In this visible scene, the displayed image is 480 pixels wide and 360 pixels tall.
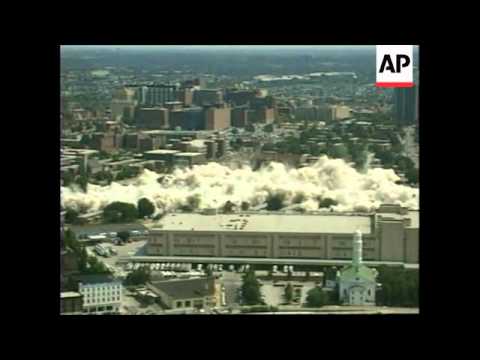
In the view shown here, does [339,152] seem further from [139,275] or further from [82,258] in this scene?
[82,258]

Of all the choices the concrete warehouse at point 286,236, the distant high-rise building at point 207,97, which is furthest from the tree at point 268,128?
the concrete warehouse at point 286,236

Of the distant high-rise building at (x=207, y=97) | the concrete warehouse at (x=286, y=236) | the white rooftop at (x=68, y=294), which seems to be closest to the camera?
the white rooftop at (x=68, y=294)

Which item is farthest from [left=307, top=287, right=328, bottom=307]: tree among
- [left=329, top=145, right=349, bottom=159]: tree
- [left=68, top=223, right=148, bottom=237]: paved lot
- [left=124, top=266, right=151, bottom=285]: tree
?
[left=68, top=223, right=148, bottom=237]: paved lot

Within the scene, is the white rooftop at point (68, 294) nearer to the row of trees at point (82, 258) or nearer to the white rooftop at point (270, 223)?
the row of trees at point (82, 258)

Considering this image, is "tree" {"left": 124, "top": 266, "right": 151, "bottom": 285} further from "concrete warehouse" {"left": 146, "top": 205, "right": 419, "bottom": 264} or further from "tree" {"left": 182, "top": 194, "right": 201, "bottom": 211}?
"tree" {"left": 182, "top": 194, "right": 201, "bottom": 211}

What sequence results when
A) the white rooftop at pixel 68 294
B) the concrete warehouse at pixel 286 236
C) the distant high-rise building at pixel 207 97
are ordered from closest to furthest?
the white rooftop at pixel 68 294
the concrete warehouse at pixel 286 236
the distant high-rise building at pixel 207 97

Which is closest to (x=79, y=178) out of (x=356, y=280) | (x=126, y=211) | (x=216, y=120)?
(x=126, y=211)
